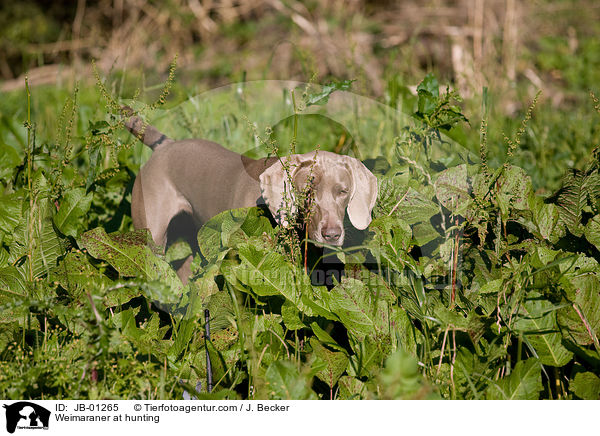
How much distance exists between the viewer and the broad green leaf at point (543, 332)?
142 centimetres

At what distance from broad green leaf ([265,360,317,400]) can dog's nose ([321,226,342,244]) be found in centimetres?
50

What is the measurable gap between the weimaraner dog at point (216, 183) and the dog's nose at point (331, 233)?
0.06 m

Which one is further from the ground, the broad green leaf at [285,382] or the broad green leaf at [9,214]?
the broad green leaf at [9,214]

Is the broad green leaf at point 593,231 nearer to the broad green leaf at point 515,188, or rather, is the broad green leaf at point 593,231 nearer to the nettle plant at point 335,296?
the nettle plant at point 335,296

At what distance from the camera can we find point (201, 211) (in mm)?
2258

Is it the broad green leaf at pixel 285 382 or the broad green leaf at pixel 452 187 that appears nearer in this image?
the broad green leaf at pixel 285 382

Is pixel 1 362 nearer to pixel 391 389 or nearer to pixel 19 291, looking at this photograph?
pixel 19 291

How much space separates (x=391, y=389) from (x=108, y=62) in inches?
239

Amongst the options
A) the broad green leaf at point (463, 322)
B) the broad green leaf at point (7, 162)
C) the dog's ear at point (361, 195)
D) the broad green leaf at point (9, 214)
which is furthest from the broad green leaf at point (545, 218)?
the broad green leaf at point (7, 162)

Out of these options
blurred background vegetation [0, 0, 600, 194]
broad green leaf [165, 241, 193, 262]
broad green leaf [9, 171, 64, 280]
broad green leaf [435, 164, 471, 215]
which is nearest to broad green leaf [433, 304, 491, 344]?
broad green leaf [435, 164, 471, 215]

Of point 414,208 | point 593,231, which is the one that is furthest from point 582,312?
point 414,208
